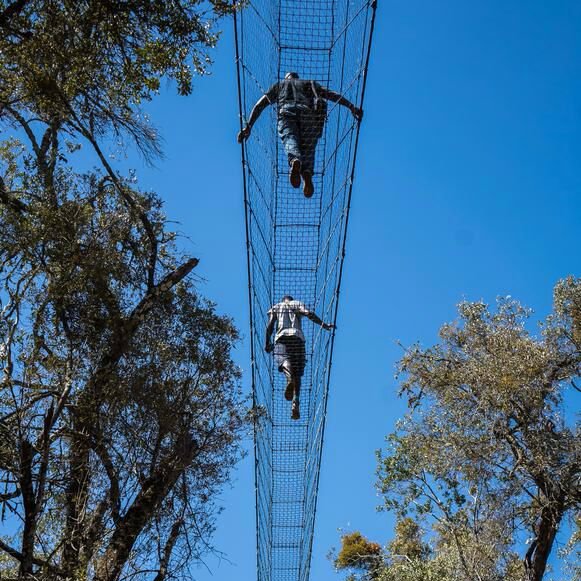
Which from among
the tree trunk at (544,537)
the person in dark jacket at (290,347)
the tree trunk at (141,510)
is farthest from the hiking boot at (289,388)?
the tree trunk at (544,537)

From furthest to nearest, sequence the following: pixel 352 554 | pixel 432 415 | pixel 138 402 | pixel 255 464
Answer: pixel 352 554 < pixel 432 415 < pixel 138 402 < pixel 255 464

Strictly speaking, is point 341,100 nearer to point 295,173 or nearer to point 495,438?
point 295,173

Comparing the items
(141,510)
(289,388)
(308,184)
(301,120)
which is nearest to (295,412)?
(289,388)

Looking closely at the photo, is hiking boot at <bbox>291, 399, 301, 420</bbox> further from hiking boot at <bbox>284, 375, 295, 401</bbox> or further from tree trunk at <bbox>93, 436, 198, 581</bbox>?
tree trunk at <bbox>93, 436, 198, 581</bbox>

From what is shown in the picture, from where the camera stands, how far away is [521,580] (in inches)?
354

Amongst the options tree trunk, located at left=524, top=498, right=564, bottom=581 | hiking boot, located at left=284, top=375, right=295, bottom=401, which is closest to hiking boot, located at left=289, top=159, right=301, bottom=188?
hiking boot, located at left=284, top=375, right=295, bottom=401

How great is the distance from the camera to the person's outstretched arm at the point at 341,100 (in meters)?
5.48

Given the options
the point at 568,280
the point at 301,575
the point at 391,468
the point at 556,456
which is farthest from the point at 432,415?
the point at 301,575

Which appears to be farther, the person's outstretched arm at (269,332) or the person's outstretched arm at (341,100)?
the person's outstretched arm at (269,332)

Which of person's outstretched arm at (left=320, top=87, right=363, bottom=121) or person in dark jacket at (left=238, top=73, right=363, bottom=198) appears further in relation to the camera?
person in dark jacket at (left=238, top=73, right=363, bottom=198)

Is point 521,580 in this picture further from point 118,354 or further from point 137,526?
point 118,354

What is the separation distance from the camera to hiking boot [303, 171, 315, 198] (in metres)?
6.56

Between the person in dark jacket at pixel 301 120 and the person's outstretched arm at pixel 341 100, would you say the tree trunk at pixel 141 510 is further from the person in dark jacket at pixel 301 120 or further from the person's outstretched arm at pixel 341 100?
the person's outstretched arm at pixel 341 100

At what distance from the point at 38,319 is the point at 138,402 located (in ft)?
4.19
